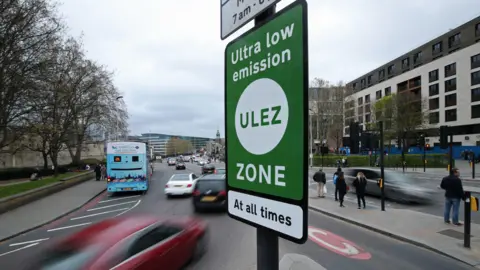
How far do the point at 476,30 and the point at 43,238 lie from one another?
6327 centimetres

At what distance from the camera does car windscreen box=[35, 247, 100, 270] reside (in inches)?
170

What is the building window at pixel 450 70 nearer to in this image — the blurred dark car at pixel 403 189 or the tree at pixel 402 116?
the tree at pixel 402 116

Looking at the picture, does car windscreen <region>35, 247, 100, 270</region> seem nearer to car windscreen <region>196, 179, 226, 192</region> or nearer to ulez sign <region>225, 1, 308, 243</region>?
ulez sign <region>225, 1, 308, 243</region>

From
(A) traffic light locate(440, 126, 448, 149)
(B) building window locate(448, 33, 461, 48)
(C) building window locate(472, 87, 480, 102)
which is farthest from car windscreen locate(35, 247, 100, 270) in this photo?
(B) building window locate(448, 33, 461, 48)

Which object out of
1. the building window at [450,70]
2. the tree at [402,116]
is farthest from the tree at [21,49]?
the building window at [450,70]

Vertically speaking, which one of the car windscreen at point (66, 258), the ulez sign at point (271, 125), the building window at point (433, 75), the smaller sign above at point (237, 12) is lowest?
the car windscreen at point (66, 258)

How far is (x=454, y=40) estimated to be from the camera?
54281mm

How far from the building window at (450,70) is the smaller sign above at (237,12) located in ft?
209

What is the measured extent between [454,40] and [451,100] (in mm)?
11011

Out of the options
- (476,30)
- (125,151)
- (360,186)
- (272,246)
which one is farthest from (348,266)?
(476,30)

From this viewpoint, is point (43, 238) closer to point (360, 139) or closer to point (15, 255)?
point (15, 255)

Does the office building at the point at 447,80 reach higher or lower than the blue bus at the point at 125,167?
higher

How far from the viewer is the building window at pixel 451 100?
52950 mm

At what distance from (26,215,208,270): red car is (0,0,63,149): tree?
13.9 meters
